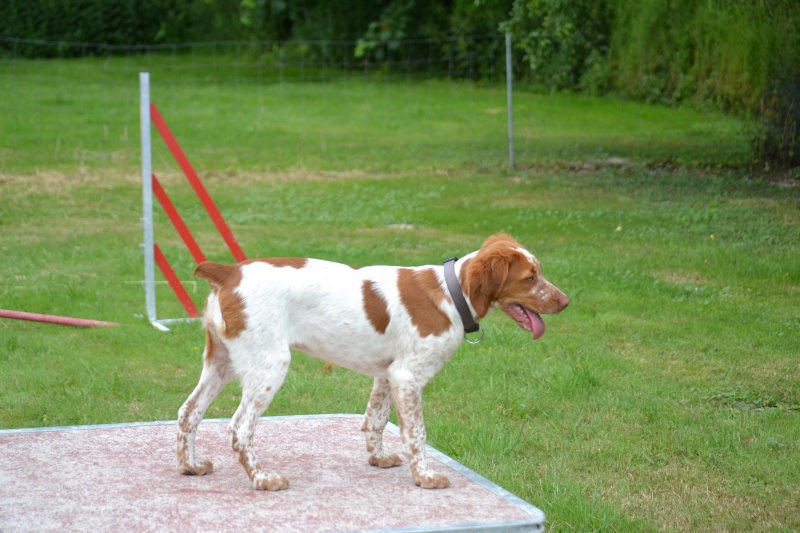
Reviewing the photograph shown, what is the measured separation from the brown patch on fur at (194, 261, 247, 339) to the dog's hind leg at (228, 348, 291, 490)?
16 cm

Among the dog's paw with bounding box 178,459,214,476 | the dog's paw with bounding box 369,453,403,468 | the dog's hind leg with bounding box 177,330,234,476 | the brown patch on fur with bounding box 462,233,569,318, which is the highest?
the brown patch on fur with bounding box 462,233,569,318

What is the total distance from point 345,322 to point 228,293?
513mm

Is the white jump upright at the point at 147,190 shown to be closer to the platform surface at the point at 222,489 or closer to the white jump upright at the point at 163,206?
the white jump upright at the point at 163,206

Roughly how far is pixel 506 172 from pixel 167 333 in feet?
31.0

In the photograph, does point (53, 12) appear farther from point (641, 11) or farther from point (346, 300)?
point (346, 300)

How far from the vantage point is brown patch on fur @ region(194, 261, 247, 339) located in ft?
14.4

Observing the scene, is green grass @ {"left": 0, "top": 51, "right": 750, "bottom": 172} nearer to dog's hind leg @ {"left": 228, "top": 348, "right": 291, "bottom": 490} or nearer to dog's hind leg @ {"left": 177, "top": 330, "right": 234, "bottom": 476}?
dog's hind leg @ {"left": 177, "top": 330, "right": 234, "bottom": 476}

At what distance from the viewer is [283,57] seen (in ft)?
105

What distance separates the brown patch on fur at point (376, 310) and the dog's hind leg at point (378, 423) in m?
0.43

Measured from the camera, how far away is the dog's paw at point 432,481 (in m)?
4.52

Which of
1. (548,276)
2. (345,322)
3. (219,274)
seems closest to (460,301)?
(345,322)

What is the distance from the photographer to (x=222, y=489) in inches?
176

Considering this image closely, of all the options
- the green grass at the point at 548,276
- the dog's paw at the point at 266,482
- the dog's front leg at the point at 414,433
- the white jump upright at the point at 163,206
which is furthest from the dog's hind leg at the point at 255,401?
the white jump upright at the point at 163,206

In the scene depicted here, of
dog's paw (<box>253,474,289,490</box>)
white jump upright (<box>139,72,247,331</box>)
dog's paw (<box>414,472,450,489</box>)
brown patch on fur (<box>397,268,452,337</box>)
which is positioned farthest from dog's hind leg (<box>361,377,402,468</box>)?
white jump upright (<box>139,72,247,331</box>)
